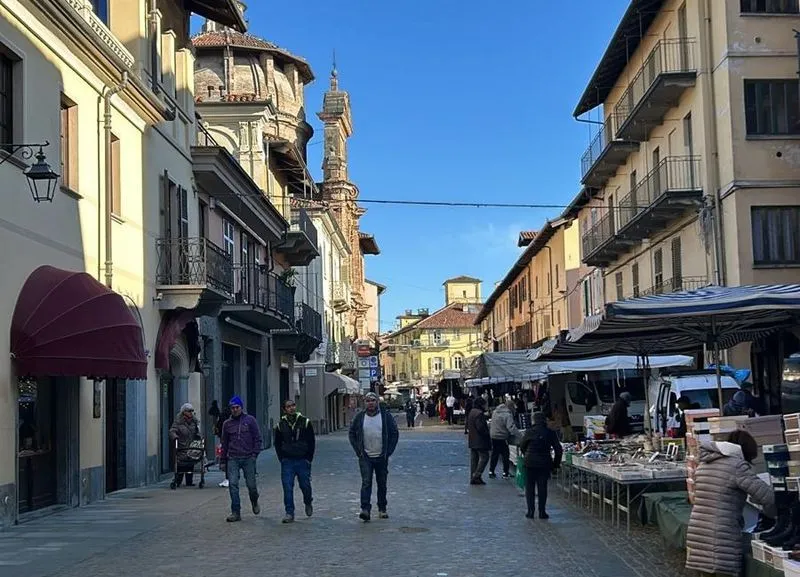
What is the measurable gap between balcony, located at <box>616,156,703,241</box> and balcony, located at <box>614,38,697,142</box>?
157 cm

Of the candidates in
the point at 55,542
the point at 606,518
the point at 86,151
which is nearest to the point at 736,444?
the point at 606,518

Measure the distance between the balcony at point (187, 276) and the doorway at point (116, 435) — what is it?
259 cm

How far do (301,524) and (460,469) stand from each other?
1046 centimetres

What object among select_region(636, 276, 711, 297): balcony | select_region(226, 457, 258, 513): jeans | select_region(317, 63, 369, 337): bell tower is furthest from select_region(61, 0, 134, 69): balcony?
select_region(317, 63, 369, 337): bell tower

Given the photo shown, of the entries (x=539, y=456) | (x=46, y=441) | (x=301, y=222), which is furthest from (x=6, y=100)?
(x=301, y=222)

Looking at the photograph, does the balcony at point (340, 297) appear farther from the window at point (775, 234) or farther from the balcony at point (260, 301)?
the window at point (775, 234)

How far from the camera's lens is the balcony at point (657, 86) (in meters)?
26.8

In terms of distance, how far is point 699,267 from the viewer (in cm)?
2703

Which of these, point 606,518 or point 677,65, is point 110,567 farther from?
point 677,65

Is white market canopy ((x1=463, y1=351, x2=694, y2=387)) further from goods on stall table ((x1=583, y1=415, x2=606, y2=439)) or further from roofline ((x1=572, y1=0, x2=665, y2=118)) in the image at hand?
roofline ((x1=572, y1=0, x2=665, y2=118))

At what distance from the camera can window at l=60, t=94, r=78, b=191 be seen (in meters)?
16.2

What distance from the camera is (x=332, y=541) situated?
1253 centimetres

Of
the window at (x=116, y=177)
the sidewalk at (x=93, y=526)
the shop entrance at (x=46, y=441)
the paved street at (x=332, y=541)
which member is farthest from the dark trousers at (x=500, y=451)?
the window at (x=116, y=177)

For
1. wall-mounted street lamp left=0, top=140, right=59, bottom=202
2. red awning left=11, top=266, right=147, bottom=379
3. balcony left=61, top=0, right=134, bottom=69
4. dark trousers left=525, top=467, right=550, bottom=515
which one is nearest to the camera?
wall-mounted street lamp left=0, top=140, right=59, bottom=202
